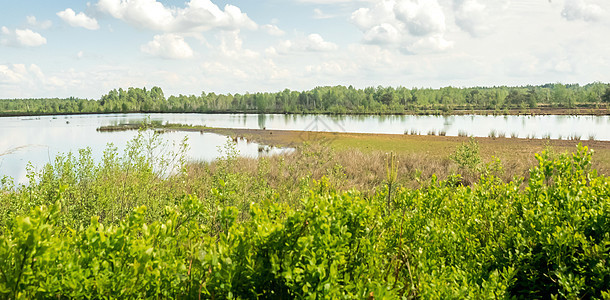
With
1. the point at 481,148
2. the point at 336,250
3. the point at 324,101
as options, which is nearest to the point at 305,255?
the point at 336,250

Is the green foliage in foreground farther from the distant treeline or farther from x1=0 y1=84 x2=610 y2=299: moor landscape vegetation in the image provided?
the distant treeline

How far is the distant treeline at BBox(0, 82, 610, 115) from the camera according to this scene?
128750mm

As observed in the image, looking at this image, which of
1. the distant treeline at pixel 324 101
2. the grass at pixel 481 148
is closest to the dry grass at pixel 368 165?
the grass at pixel 481 148

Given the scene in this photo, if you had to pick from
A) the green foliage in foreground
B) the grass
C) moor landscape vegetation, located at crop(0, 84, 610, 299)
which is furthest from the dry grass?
the green foliage in foreground

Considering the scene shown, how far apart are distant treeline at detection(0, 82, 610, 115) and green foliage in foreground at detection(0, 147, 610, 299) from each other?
112m

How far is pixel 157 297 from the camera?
9.53ft

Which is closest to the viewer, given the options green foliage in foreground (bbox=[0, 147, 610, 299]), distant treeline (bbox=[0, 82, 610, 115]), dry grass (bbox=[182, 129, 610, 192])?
green foliage in foreground (bbox=[0, 147, 610, 299])

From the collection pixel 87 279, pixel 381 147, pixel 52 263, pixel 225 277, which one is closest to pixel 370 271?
pixel 225 277

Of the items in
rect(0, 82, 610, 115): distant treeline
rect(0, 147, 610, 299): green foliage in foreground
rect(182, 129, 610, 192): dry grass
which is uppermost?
rect(0, 82, 610, 115): distant treeline

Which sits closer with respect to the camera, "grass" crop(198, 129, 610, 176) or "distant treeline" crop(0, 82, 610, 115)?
"grass" crop(198, 129, 610, 176)

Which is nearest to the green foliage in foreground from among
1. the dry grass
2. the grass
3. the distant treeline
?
the dry grass

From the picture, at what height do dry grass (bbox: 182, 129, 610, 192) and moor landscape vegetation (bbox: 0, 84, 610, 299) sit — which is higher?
moor landscape vegetation (bbox: 0, 84, 610, 299)

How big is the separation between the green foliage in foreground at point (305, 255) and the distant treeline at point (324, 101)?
369 ft

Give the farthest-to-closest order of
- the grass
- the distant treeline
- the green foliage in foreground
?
the distant treeline < the grass < the green foliage in foreground
